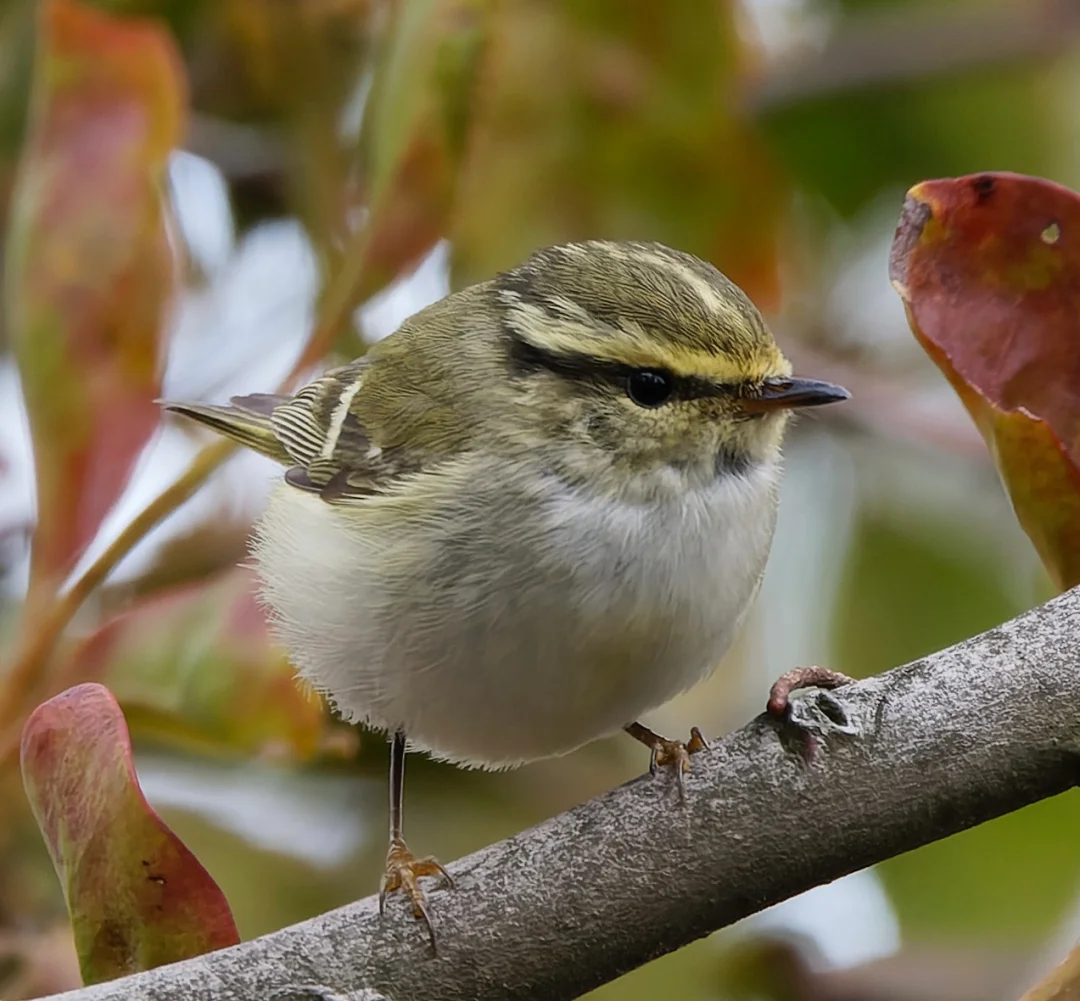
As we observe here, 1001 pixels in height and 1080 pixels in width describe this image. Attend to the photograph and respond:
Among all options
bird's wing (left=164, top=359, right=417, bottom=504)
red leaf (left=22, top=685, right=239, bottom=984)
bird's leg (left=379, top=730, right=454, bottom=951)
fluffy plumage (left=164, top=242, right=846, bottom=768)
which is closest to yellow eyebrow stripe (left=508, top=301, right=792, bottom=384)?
fluffy plumage (left=164, top=242, right=846, bottom=768)

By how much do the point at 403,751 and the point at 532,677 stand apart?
1.54ft

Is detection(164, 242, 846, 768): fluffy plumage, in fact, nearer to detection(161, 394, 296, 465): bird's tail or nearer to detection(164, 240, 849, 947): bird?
detection(164, 240, 849, 947): bird

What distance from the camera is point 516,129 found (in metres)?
2.53

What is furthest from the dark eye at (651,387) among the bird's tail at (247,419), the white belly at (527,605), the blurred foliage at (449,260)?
the bird's tail at (247,419)

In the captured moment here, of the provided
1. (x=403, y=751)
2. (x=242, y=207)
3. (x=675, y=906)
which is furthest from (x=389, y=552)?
(x=242, y=207)

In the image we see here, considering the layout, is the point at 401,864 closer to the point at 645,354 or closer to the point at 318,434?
the point at 645,354

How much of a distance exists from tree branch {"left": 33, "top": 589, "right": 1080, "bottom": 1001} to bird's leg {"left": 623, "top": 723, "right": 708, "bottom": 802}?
0.06 feet

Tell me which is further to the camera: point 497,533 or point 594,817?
point 497,533

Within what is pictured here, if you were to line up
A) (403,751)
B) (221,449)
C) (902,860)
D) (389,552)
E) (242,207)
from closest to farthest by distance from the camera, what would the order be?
1. (221,449)
2. (389,552)
3. (403,751)
4. (902,860)
5. (242,207)

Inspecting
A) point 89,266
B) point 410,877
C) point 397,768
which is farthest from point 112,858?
point 397,768

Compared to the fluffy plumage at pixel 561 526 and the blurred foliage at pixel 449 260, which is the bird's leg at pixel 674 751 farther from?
the blurred foliage at pixel 449 260

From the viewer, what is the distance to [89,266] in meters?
1.89

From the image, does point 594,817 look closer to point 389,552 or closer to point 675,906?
point 675,906

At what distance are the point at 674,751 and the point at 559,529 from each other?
16.2 inches
